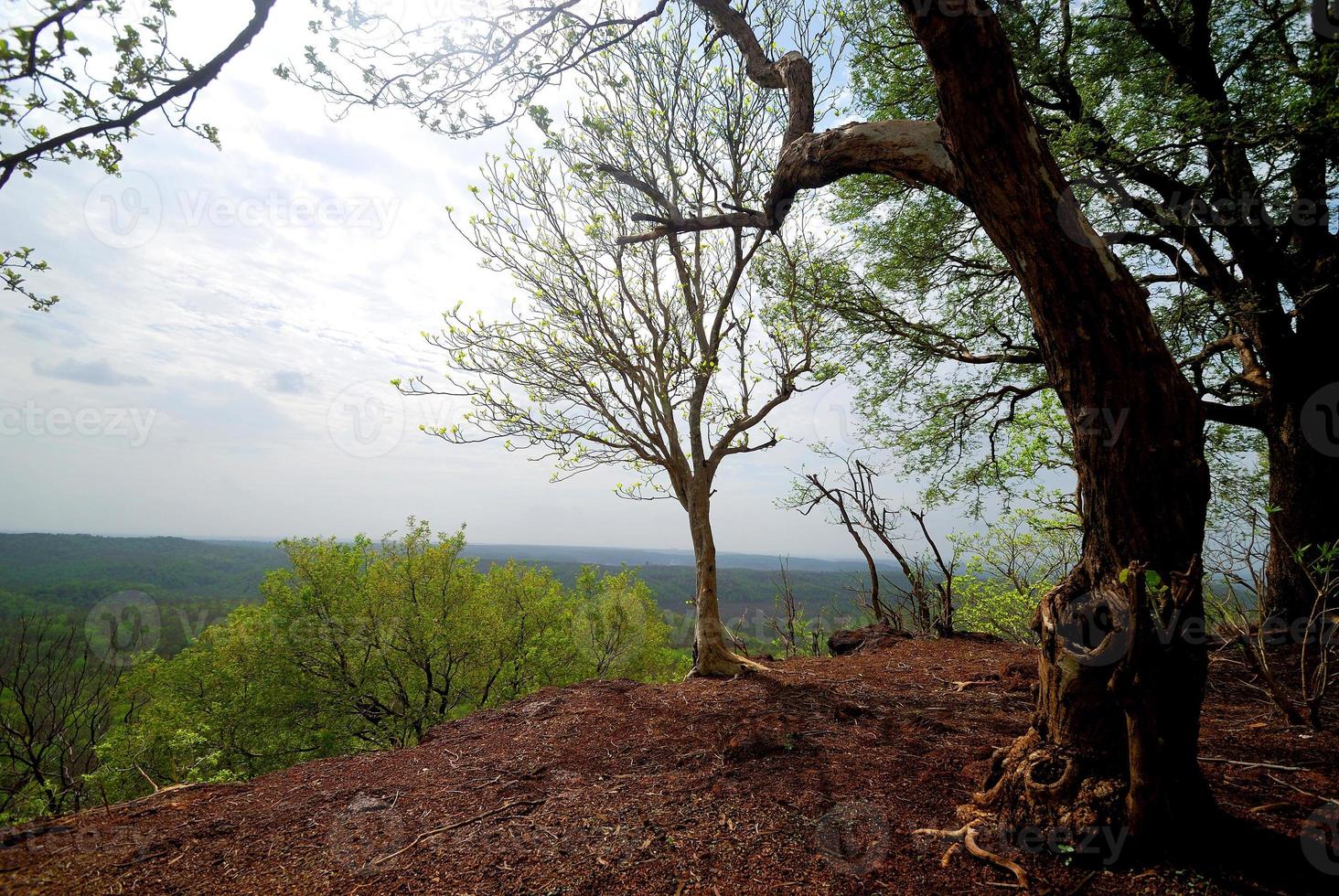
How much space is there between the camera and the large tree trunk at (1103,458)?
6.17ft

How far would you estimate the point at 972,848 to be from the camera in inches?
80.2

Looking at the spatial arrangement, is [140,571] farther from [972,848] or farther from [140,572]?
[972,848]

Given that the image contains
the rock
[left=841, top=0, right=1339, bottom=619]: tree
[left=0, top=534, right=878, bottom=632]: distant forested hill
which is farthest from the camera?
[left=0, top=534, right=878, bottom=632]: distant forested hill

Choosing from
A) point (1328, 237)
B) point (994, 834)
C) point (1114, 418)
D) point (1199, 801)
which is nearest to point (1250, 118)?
point (1328, 237)

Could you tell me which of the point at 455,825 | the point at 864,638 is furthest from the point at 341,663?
the point at 455,825

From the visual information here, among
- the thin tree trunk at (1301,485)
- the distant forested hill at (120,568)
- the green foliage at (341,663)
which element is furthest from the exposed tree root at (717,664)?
the distant forested hill at (120,568)

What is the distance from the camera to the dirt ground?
78.0 inches

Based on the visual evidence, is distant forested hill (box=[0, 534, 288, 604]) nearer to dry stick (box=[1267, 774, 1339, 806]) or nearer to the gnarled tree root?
the gnarled tree root

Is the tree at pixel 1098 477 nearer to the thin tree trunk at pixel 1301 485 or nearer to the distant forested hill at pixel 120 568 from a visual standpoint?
the thin tree trunk at pixel 1301 485

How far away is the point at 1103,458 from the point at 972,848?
5.44 ft

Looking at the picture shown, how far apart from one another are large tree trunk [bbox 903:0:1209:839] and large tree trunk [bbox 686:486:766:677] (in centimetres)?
442

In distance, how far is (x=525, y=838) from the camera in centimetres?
249

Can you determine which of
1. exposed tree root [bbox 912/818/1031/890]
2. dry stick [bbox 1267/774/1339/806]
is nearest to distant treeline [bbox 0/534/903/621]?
dry stick [bbox 1267/774/1339/806]

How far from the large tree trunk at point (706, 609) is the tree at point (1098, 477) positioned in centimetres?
433
